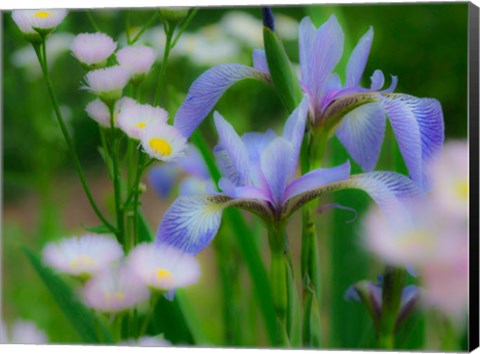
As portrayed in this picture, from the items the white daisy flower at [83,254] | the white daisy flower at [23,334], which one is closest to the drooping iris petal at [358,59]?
the white daisy flower at [83,254]

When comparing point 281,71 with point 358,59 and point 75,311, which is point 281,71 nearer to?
point 358,59

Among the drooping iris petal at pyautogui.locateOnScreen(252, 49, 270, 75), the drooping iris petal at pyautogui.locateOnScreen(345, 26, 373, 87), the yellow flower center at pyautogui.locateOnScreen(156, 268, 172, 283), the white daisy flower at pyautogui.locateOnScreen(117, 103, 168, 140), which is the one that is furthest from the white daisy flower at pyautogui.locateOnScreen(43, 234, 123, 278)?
the drooping iris petal at pyautogui.locateOnScreen(345, 26, 373, 87)

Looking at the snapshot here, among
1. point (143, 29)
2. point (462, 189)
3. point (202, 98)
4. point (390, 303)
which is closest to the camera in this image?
point (390, 303)

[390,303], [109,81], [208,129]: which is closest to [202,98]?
[208,129]

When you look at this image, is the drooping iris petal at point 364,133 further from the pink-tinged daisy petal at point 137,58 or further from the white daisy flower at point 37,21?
the white daisy flower at point 37,21

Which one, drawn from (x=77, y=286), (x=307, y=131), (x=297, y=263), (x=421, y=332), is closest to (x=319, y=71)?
(x=307, y=131)
